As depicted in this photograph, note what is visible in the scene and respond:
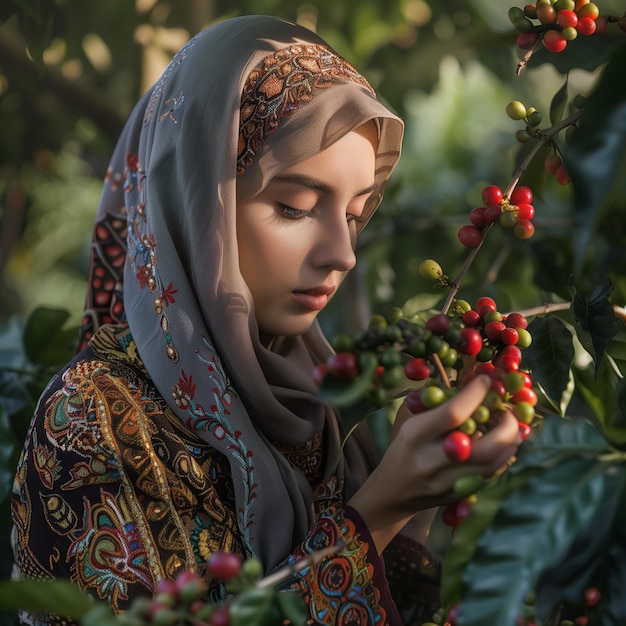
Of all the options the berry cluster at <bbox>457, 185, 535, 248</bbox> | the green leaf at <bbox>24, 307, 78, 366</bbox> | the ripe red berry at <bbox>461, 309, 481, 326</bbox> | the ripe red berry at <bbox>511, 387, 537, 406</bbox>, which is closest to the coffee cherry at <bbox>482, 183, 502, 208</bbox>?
the berry cluster at <bbox>457, 185, 535, 248</bbox>

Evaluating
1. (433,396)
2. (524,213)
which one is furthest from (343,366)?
(524,213)

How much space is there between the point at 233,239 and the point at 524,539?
495 mm

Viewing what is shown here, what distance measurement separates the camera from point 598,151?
52 cm

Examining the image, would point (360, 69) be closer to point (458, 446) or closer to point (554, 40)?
point (554, 40)

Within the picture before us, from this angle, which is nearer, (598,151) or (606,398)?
(598,151)

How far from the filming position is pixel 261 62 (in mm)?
959

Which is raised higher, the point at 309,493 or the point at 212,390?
the point at 212,390

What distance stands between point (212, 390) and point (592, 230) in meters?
0.53

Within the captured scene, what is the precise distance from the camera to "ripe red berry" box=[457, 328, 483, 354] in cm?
73

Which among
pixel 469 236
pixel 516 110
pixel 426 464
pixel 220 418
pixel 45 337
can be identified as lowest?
pixel 45 337

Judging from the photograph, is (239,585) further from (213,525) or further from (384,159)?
(384,159)

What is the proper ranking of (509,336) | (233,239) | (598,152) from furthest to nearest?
(233,239) → (509,336) → (598,152)

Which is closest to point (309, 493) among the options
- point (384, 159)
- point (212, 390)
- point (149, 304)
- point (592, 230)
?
point (212, 390)

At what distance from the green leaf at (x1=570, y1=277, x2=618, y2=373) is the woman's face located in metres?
0.25
